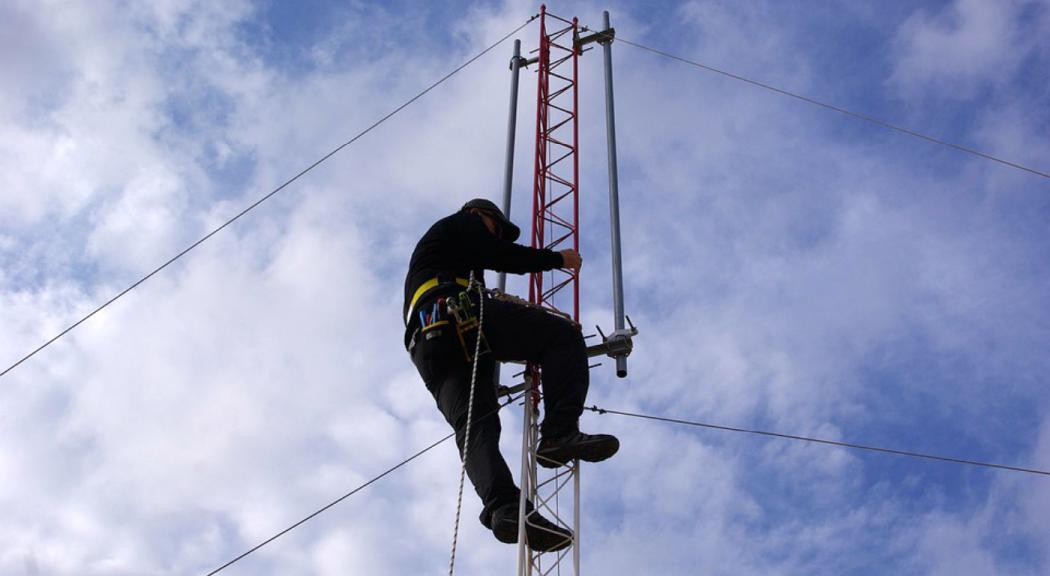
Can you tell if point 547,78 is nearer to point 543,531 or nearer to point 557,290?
point 557,290

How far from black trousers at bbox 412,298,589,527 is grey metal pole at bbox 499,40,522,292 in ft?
5.92

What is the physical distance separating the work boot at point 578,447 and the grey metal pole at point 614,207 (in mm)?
1122

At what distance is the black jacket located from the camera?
9.26m

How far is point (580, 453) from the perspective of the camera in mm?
8984

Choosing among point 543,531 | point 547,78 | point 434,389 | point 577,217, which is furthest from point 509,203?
point 543,531

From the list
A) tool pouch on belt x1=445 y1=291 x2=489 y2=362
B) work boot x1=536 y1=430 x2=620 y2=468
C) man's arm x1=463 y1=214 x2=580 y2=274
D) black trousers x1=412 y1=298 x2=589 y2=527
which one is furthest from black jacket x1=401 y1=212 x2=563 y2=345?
work boot x1=536 y1=430 x2=620 y2=468

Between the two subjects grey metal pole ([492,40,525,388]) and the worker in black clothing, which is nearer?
the worker in black clothing

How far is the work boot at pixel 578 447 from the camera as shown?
883cm

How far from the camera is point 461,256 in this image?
9477mm

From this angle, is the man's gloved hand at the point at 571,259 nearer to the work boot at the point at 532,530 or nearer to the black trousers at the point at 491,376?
the black trousers at the point at 491,376

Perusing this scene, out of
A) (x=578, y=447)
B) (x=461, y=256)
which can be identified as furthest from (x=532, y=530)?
(x=461, y=256)

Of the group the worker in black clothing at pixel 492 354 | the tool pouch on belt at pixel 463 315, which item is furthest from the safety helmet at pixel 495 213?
the tool pouch on belt at pixel 463 315

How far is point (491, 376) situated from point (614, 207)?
9.39 feet

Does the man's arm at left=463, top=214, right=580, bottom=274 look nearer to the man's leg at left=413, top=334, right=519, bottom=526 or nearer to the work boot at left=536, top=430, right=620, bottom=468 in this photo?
the man's leg at left=413, top=334, right=519, bottom=526
